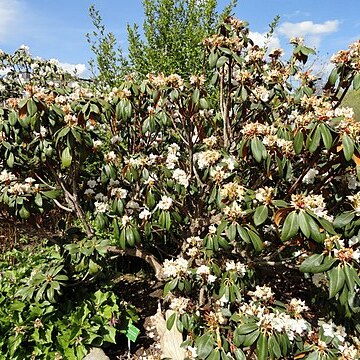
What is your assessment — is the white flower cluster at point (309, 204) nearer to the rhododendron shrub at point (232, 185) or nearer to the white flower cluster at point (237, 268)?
the rhododendron shrub at point (232, 185)

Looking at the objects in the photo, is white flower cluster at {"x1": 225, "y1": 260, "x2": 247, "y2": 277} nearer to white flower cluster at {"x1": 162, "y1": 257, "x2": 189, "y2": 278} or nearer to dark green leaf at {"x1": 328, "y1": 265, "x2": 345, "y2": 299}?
white flower cluster at {"x1": 162, "y1": 257, "x2": 189, "y2": 278}

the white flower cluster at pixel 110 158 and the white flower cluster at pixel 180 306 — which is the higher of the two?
the white flower cluster at pixel 110 158

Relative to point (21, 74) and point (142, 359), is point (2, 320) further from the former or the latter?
point (21, 74)

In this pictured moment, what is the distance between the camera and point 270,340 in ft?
4.95

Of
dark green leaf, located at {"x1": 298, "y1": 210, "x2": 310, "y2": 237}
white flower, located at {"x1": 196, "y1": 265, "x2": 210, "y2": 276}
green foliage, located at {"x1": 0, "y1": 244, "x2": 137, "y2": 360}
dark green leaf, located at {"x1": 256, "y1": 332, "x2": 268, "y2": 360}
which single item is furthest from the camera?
green foliage, located at {"x1": 0, "y1": 244, "x2": 137, "y2": 360}

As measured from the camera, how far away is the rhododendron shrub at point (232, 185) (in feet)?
5.12

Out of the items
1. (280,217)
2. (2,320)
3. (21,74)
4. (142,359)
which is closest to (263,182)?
(280,217)

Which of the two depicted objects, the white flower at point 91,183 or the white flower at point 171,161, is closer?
the white flower at point 171,161

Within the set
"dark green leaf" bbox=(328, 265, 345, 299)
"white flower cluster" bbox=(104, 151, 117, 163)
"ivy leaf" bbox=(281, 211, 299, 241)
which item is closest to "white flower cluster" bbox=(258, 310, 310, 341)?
"dark green leaf" bbox=(328, 265, 345, 299)

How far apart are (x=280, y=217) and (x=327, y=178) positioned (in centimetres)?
50

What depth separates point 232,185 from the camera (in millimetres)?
1729

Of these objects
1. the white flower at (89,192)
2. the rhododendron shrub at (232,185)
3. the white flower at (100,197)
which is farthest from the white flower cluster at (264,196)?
the white flower at (89,192)

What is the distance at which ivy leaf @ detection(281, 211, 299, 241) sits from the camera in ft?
4.58

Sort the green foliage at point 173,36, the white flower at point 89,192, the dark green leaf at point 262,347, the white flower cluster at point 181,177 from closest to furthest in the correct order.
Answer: the dark green leaf at point 262,347
the white flower cluster at point 181,177
the white flower at point 89,192
the green foliage at point 173,36
